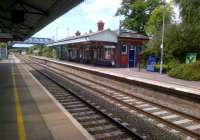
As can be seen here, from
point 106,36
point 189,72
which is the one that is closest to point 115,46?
point 106,36

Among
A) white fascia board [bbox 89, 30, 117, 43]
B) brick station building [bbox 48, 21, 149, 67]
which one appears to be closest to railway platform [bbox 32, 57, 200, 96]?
white fascia board [bbox 89, 30, 117, 43]

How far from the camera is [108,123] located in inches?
408

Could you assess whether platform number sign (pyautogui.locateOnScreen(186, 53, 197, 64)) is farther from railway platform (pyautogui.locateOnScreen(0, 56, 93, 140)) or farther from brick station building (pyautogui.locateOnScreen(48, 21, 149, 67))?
railway platform (pyautogui.locateOnScreen(0, 56, 93, 140))

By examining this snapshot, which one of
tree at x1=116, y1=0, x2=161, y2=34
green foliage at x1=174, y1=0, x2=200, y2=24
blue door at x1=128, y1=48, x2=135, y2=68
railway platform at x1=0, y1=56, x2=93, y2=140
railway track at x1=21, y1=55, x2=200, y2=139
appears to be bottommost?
railway track at x1=21, y1=55, x2=200, y2=139

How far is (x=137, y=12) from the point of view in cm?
6919

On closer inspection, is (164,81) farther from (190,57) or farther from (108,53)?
(108,53)

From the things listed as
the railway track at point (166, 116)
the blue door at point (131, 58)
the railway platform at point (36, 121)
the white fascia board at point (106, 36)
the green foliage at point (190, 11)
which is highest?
the green foliage at point (190, 11)

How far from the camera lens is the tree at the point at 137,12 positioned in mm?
68188

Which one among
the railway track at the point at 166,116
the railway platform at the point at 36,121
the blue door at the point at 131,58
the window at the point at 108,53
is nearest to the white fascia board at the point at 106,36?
the window at the point at 108,53

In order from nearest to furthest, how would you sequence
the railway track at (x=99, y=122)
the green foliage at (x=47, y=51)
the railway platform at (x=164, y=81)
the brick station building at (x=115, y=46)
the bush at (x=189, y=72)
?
1. the railway track at (x=99, y=122)
2. the railway platform at (x=164, y=81)
3. the bush at (x=189, y=72)
4. the brick station building at (x=115, y=46)
5. the green foliage at (x=47, y=51)

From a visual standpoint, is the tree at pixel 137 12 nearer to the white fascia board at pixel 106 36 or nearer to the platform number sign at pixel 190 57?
the white fascia board at pixel 106 36

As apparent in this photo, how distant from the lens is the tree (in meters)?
68.2

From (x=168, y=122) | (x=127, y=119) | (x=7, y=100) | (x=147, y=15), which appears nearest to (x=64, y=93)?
(x=7, y=100)

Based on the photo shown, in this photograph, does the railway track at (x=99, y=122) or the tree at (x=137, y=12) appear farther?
the tree at (x=137, y=12)
